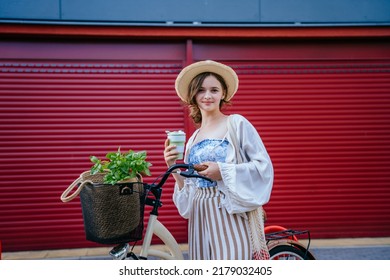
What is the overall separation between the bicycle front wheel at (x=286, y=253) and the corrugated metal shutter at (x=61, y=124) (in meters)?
3.05

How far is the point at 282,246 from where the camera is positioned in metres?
3.01

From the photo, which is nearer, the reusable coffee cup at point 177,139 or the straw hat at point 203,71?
the reusable coffee cup at point 177,139

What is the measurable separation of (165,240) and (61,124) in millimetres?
3831

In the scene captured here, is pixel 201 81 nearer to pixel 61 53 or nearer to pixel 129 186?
pixel 129 186

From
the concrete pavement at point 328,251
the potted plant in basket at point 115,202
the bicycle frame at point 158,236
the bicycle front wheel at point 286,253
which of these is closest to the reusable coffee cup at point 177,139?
the potted plant in basket at point 115,202

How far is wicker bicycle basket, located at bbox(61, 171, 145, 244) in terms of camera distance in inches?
80.8

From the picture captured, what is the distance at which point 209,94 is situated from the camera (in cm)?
242

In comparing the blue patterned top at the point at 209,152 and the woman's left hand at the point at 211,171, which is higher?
the blue patterned top at the point at 209,152

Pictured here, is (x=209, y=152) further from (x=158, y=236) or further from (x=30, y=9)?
(x=30, y=9)

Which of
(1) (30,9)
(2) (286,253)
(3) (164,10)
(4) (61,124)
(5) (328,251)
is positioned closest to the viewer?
(2) (286,253)

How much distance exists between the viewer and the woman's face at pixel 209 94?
2.42m

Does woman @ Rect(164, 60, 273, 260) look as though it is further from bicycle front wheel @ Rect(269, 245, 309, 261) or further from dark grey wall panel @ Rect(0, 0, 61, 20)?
dark grey wall panel @ Rect(0, 0, 61, 20)

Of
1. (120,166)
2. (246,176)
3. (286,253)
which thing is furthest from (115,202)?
(286,253)

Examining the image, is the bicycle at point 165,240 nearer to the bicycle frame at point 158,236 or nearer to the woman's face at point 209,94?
the bicycle frame at point 158,236
